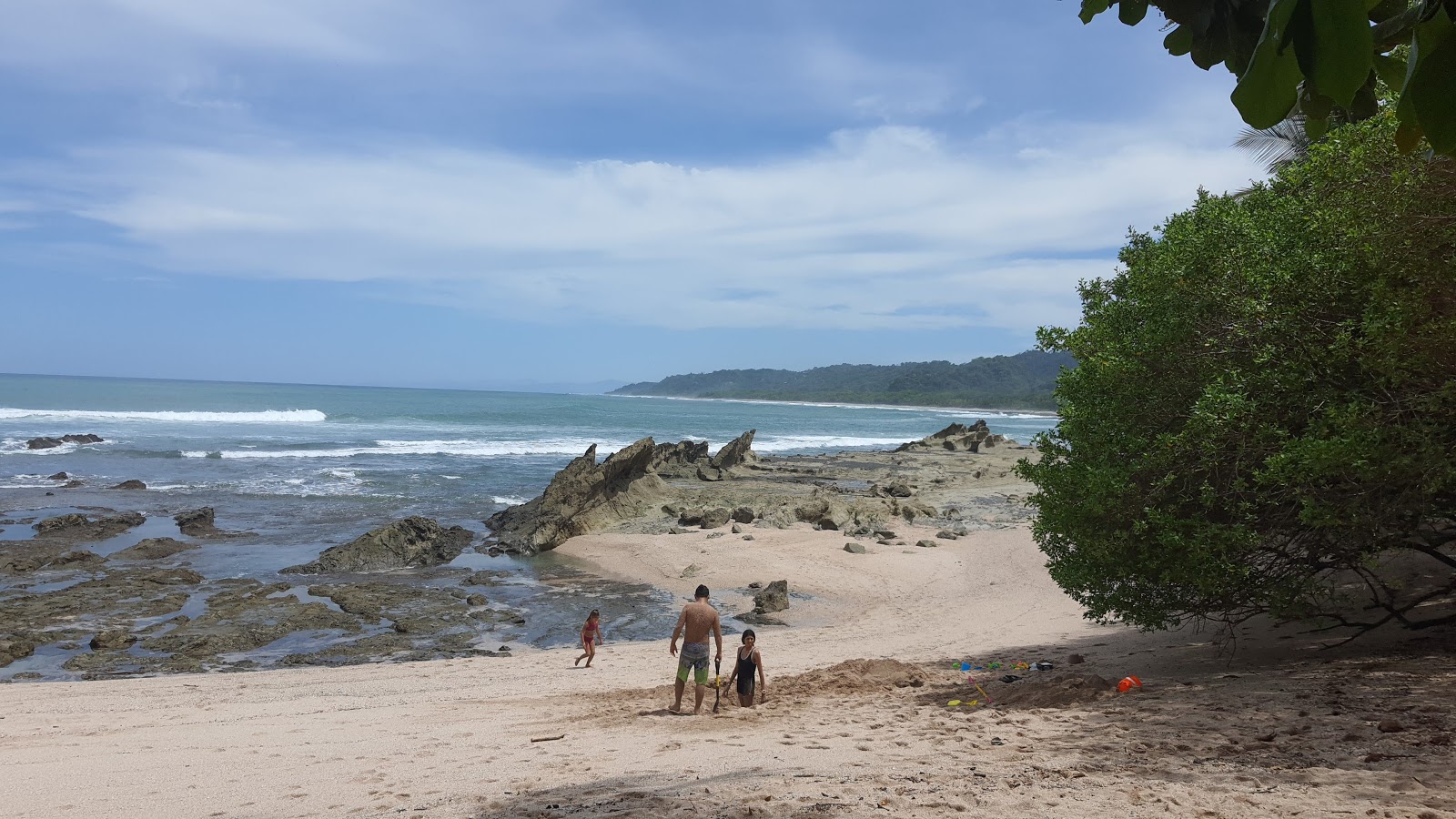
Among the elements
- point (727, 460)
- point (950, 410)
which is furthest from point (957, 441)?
point (950, 410)

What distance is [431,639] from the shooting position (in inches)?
579

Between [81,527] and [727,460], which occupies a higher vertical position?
[727,460]

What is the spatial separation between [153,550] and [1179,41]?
76.8 ft

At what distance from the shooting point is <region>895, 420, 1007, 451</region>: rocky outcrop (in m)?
53.2

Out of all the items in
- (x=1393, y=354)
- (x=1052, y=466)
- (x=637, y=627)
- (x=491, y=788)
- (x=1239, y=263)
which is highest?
(x=1239, y=263)

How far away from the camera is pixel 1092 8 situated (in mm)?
2717

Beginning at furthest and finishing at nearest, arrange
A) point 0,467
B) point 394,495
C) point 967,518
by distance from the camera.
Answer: point 0,467
point 394,495
point 967,518

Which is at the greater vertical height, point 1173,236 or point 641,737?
point 1173,236

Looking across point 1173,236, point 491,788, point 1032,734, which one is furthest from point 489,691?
point 1173,236

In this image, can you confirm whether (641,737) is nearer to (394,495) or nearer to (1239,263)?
(1239,263)

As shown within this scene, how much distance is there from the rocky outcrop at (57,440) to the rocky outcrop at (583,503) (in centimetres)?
3341

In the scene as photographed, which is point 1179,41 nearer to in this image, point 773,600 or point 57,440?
point 773,600

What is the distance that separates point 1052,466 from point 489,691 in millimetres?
7445

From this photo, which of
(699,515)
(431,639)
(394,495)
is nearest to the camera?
(431,639)
